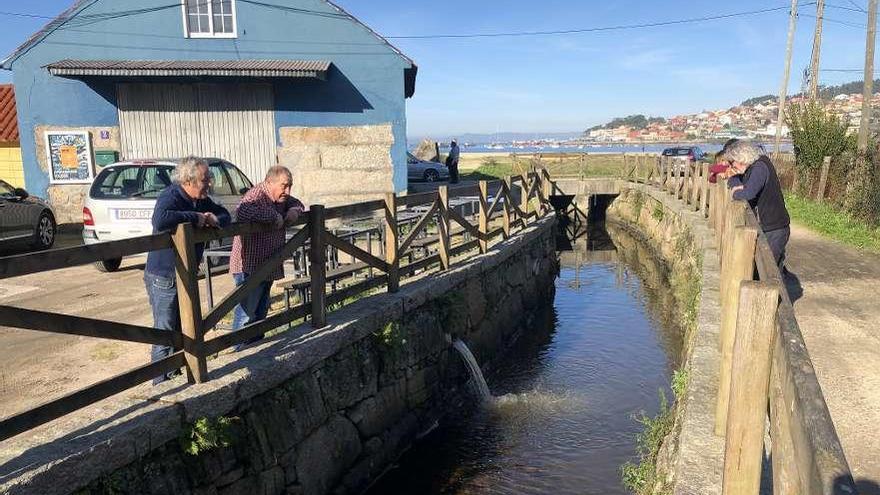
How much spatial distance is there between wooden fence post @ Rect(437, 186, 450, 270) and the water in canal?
1.82 m

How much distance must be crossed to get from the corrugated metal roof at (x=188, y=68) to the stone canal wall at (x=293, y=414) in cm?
666

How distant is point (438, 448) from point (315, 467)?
1.75m

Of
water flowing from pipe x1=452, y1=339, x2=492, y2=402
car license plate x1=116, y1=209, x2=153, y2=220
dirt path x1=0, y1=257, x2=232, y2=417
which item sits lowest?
water flowing from pipe x1=452, y1=339, x2=492, y2=402

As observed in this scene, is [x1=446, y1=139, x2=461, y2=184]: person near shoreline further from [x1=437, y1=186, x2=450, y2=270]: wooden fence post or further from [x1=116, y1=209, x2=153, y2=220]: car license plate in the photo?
[x1=116, y1=209, x2=153, y2=220]: car license plate

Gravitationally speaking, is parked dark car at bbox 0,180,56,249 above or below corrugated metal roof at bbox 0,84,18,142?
below

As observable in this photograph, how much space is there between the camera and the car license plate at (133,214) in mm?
7973

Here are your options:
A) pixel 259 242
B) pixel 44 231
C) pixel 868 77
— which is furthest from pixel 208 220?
pixel 868 77

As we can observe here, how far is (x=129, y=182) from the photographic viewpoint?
8.23 meters

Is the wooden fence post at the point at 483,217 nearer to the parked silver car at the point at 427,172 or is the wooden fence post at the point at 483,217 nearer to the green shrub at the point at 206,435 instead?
the green shrub at the point at 206,435

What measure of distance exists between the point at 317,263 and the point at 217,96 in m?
10.1

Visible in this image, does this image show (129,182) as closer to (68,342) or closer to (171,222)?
(68,342)

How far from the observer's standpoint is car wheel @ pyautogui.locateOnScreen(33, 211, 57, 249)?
10.3 meters

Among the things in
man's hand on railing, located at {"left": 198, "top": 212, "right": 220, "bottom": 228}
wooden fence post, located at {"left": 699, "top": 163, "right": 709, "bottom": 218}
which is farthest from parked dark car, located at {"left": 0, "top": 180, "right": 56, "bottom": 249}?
wooden fence post, located at {"left": 699, "top": 163, "right": 709, "bottom": 218}

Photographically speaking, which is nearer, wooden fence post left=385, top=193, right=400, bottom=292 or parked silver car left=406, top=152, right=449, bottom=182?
wooden fence post left=385, top=193, right=400, bottom=292
